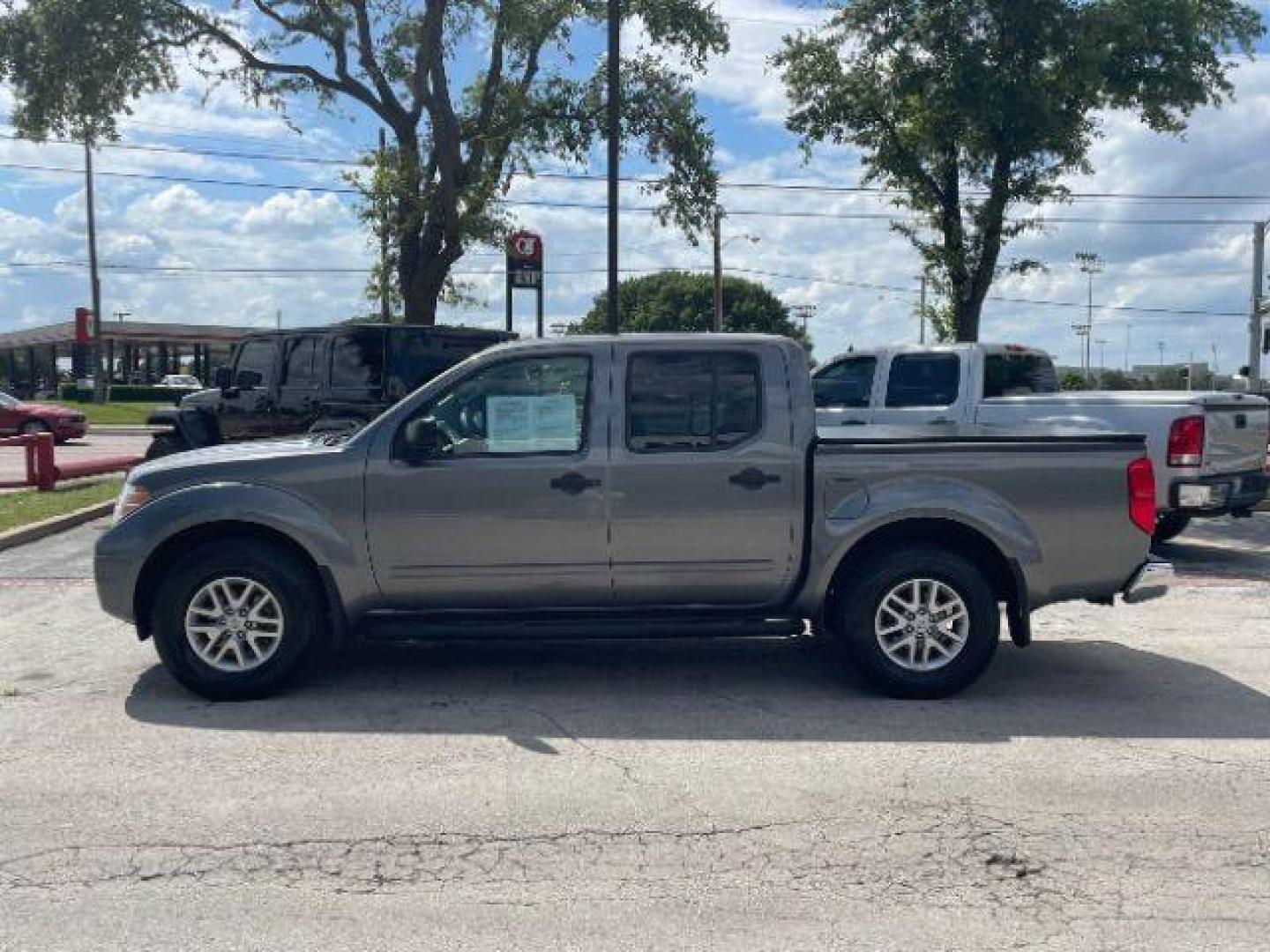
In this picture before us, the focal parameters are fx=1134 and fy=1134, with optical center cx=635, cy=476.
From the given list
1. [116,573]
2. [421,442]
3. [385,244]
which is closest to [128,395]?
[385,244]

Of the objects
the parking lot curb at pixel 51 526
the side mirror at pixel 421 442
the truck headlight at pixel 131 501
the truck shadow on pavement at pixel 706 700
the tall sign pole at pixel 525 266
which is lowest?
the truck shadow on pavement at pixel 706 700

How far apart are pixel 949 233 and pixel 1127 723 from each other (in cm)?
1373

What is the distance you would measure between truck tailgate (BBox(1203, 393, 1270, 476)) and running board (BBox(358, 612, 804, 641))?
529 centimetres

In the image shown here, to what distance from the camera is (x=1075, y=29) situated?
52.0ft

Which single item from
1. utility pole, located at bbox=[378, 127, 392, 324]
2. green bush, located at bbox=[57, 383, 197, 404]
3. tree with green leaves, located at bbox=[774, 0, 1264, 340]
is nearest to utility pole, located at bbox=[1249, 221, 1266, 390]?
tree with green leaves, located at bbox=[774, 0, 1264, 340]

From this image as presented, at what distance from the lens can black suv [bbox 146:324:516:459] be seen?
11.5 metres

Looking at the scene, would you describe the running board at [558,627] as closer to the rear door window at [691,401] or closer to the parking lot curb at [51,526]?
the rear door window at [691,401]

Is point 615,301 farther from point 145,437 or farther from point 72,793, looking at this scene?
point 145,437

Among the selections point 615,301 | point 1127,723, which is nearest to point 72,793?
point 1127,723

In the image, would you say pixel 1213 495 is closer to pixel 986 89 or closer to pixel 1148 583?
pixel 1148 583

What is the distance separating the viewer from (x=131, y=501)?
19.0ft

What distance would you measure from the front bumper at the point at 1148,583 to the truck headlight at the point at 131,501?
16.4 feet

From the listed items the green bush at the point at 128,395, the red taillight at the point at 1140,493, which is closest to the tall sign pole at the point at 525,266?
the red taillight at the point at 1140,493

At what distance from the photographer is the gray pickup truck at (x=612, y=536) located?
5.66 meters
